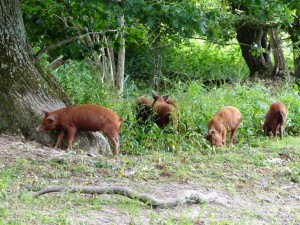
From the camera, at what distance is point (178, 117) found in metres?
10.8

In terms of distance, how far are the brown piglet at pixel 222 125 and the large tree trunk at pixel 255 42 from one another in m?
8.27

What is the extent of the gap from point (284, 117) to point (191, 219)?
6540mm

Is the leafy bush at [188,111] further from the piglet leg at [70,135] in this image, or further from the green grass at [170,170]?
the piglet leg at [70,135]

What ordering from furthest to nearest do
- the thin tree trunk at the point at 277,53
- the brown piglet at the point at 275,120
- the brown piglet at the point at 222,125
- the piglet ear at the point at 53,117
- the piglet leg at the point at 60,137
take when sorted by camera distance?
the thin tree trunk at the point at 277,53
the brown piglet at the point at 275,120
the brown piglet at the point at 222,125
the piglet leg at the point at 60,137
the piglet ear at the point at 53,117

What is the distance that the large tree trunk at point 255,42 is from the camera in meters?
19.5

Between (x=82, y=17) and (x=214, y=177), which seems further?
(x=82, y=17)

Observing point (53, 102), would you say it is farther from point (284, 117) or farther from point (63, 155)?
point (284, 117)

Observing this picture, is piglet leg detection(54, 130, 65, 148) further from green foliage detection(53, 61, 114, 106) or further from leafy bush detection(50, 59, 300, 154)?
green foliage detection(53, 61, 114, 106)

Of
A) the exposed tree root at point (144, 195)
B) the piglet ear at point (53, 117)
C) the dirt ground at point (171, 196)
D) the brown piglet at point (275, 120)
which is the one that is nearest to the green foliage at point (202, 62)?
the brown piglet at point (275, 120)

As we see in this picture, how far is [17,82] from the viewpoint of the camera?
9.05 meters

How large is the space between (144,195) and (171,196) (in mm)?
506

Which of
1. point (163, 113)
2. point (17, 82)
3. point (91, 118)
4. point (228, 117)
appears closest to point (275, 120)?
point (228, 117)

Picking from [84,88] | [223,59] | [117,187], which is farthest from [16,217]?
[223,59]

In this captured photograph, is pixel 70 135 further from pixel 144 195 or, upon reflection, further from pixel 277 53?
pixel 277 53
